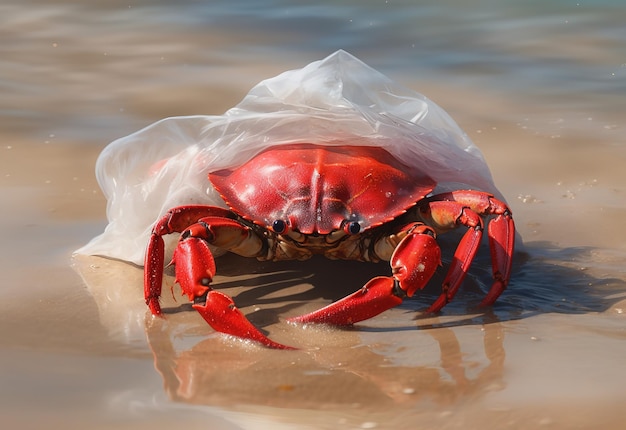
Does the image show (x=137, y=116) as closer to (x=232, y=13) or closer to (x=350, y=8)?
(x=232, y=13)

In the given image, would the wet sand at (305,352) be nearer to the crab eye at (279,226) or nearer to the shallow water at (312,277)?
the shallow water at (312,277)

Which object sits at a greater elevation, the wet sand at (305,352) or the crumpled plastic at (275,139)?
the crumpled plastic at (275,139)

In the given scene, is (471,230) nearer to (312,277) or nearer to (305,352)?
(312,277)

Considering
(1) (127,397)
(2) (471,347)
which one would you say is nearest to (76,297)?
(1) (127,397)

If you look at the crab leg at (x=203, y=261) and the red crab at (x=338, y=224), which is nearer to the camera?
the crab leg at (x=203, y=261)

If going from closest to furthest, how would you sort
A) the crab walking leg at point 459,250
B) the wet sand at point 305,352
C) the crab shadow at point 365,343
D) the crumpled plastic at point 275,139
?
1. the wet sand at point 305,352
2. the crab shadow at point 365,343
3. the crab walking leg at point 459,250
4. the crumpled plastic at point 275,139

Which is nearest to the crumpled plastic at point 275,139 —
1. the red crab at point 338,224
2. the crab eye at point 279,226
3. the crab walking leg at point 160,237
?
the red crab at point 338,224
